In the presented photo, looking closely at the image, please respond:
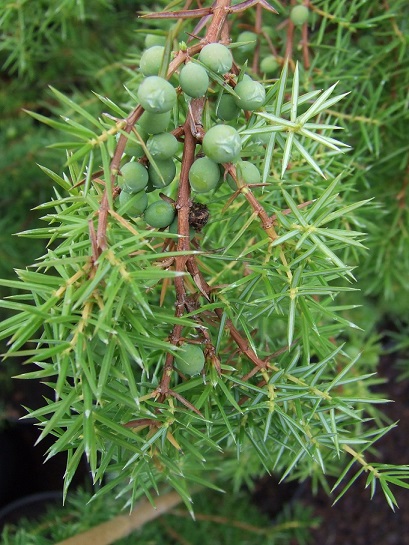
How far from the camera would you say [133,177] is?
33cm

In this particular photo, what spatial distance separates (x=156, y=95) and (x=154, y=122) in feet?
0.10

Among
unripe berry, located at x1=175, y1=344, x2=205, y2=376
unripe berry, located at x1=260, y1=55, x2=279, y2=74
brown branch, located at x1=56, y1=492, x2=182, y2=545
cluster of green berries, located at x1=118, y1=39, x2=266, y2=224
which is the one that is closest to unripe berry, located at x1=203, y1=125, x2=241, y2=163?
cluster of green berries, located at x1=118, y1=39, x2=266, y2=224

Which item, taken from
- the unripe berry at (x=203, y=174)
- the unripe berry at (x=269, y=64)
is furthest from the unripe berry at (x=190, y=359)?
the unripe berry at (x=269, y=64)

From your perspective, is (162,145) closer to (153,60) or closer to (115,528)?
(153,60)

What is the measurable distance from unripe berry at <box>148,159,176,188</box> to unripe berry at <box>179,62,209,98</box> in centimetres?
5

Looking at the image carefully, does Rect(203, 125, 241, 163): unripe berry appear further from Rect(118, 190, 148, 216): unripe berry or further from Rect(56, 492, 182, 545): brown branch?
Rect(56, 492, 182, 545): brown branch

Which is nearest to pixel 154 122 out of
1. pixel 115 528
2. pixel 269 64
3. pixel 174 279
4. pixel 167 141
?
pixel 167 141

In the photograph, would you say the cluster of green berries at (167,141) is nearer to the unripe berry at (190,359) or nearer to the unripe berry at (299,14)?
the unripe berry at (190,359)

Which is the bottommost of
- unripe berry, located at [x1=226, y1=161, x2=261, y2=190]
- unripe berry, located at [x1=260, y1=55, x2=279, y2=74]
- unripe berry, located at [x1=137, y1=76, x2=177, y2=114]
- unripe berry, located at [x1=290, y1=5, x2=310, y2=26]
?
unripe berry, located at [x1=260, y1=55, x2=279, y2=74]

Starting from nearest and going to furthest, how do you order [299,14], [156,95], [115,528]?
[156,95]
[299,14]
[115,528]

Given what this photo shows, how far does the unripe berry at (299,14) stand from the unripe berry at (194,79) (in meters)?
0.32

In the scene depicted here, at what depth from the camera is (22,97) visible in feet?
3.99


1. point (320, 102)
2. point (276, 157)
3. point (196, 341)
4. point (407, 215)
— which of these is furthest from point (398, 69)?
point (196, 341)

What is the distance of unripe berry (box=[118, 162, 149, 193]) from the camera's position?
0.33 m
